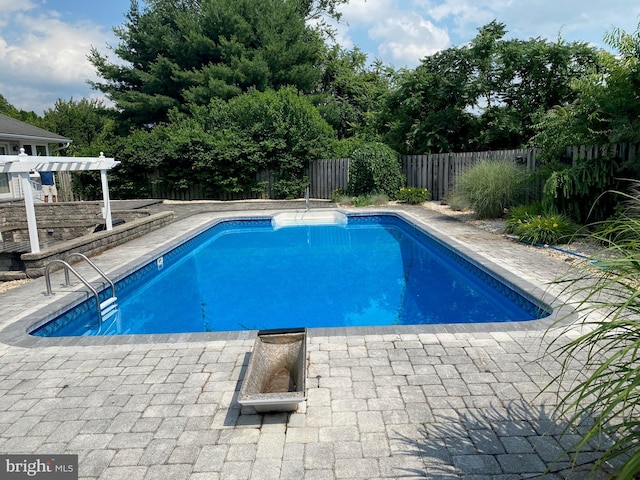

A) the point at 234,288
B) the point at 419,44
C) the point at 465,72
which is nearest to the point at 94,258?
the point at 234,288

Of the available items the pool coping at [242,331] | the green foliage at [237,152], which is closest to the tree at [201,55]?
the green foliage at [237,152]

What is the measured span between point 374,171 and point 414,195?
1.49m

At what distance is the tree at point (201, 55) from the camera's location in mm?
19031

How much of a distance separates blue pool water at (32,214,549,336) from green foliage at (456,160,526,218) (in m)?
1.69

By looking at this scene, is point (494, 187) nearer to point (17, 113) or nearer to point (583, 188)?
point (583, 188)

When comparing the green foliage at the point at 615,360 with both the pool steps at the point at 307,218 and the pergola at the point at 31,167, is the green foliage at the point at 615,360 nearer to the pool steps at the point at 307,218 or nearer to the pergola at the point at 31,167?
the pergola at the point at 31,167

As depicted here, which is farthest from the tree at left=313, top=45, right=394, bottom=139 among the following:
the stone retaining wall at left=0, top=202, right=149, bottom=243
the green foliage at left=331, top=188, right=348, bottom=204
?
the stone retaining wall at left=0, top=202, right=149, bottom=243

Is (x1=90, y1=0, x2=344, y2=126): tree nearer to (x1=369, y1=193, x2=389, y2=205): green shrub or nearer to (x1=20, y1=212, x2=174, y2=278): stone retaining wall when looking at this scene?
(x1=369, y1=193, x2=389, y2=205): green shrub

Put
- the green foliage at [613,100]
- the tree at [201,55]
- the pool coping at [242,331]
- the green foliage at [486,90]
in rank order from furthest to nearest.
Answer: the tree at [201,55] < the green foliage at [486,90] < the green foliage at [613,100] < the pool coping at [242,331]

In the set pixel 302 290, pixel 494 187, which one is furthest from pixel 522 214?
pixel 302 290

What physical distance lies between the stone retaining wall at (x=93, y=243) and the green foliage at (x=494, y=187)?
7.24m

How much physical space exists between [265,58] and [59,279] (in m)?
16.4

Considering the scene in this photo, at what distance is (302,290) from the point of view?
21.0ft

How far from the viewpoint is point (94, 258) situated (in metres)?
6.96
